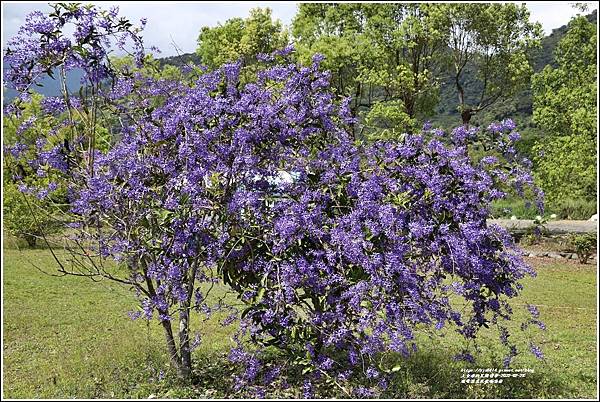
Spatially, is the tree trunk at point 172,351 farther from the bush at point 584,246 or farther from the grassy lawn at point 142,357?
the bush at point 584,246

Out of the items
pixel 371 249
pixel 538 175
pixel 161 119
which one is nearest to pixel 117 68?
pixel 161 119

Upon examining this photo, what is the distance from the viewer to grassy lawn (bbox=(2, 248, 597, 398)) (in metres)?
4.81

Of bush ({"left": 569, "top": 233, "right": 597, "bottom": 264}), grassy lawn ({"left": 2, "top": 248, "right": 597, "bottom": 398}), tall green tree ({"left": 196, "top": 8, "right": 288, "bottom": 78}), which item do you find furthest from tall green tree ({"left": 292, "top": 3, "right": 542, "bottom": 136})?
grassy lawn ({"left": 2, "top": 248, "right": 597, "bottom": 398})

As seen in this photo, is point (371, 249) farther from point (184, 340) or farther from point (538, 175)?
point (538, 175)

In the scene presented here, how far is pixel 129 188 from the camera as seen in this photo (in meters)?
4.55

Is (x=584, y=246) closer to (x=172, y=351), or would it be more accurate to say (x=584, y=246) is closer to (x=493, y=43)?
(x=493, y=43)

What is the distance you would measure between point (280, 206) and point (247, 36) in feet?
52.9

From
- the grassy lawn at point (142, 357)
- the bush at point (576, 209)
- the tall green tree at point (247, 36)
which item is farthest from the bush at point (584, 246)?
the tall green tree at point (247, 36)

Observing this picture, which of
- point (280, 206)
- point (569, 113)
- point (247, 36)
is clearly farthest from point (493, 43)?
point (280, 206)

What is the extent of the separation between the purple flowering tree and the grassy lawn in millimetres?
426

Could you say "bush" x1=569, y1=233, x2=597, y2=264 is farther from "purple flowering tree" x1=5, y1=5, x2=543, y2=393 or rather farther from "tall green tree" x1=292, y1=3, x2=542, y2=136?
"purple flowering tree" x1=5, y1=5, x2=543, y2=393

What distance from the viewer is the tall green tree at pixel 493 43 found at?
642 inches

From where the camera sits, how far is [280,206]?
14.6ft

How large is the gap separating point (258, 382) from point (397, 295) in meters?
1.30
